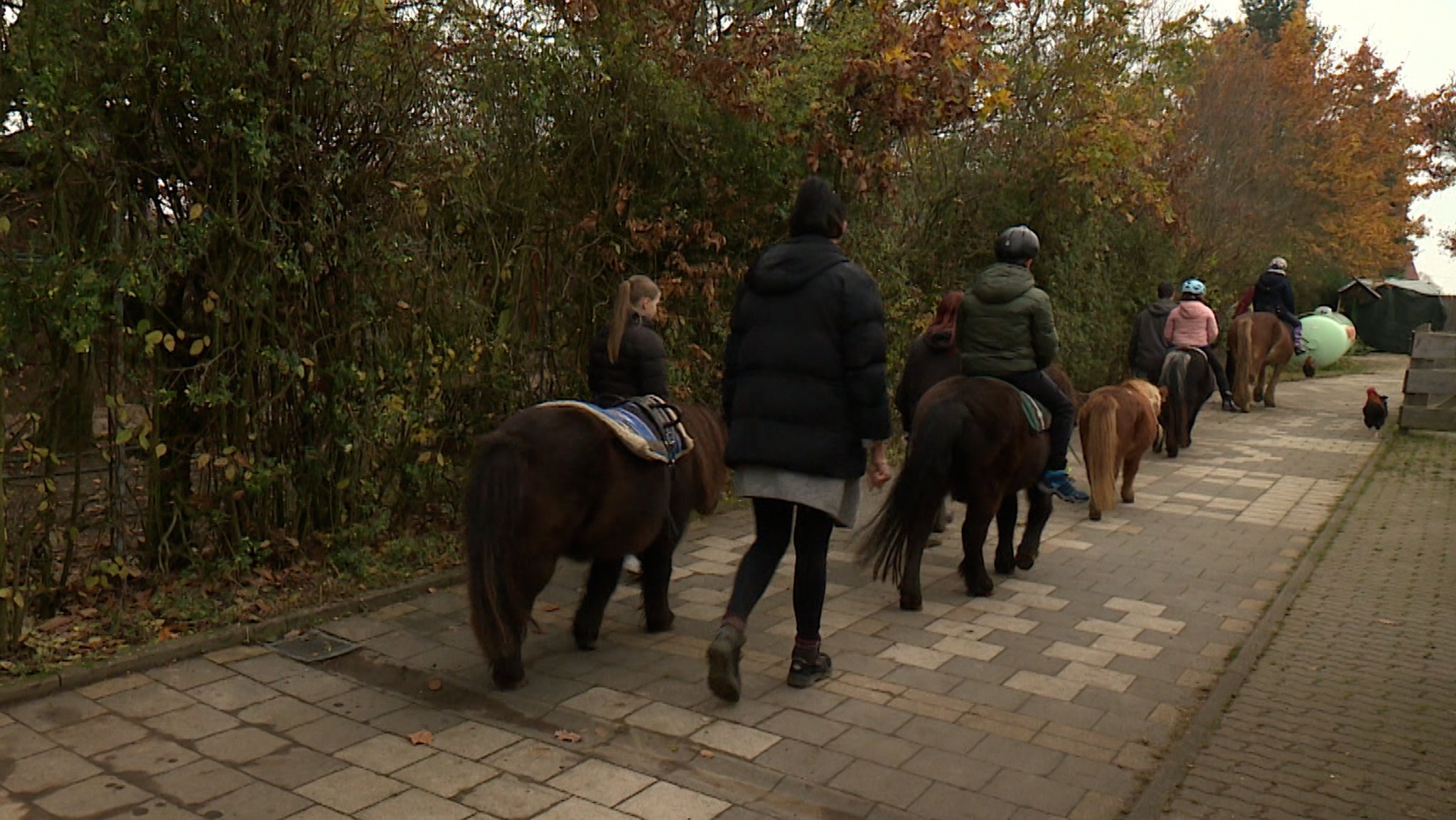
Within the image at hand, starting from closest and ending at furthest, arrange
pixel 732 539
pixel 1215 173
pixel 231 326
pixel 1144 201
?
1. pixel 231 326
2. pixel 732 539
3. pixel 1144 201
4. pixel 1215 173

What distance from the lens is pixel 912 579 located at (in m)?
6.29

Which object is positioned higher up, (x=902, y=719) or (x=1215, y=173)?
(x=1215, y=173)

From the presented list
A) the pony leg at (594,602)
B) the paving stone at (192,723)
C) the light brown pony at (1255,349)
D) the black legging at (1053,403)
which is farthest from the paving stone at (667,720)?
the light brown pony at (1255,349)

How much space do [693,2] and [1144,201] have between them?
9.62 metres

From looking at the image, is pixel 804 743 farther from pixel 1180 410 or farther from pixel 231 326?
pixel 1180 410

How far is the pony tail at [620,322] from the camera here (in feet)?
18.6

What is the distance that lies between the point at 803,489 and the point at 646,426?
0.87 meters

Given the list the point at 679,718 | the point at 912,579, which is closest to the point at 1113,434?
the point at 912,579

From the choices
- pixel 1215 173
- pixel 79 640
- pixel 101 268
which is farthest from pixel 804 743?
pixel 1215 173

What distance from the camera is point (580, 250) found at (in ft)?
25.2

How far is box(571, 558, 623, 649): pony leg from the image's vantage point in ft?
17.9

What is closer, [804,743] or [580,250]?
[804,743]

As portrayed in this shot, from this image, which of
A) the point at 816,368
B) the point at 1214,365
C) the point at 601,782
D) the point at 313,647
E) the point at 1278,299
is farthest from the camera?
the point at 1278,299

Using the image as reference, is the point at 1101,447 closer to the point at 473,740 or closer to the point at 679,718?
the point at 679,718
